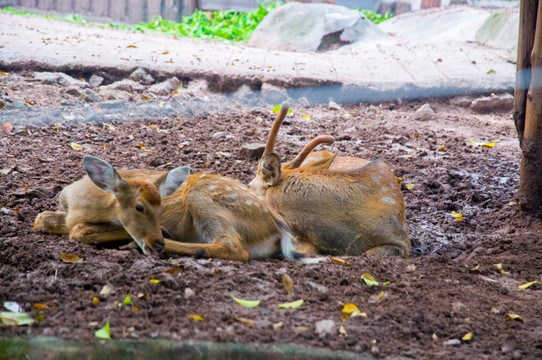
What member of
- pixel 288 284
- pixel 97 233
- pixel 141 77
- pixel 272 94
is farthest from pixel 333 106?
pixel 288 284

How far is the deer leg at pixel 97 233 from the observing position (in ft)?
13.2

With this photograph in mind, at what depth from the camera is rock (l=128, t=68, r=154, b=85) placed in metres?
8.77

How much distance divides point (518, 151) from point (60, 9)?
41.2 ft

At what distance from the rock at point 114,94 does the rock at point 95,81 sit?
0.97 ft

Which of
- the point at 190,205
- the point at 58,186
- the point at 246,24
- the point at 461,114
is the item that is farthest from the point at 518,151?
the point at 246,24

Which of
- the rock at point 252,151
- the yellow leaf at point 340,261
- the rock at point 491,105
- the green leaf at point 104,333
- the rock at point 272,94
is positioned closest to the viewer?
the green leaf at point 104,333

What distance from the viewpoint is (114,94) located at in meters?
8.09

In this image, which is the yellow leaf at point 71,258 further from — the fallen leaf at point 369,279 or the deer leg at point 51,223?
the fallen leaf at point 369,279

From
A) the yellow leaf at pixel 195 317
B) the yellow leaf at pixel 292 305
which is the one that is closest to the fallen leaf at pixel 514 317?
the yellow leaf at pixel 292 305

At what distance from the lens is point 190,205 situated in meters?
4.32

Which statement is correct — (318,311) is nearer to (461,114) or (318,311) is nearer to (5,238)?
(5,238)

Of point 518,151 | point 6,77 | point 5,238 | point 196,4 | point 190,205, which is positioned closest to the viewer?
point 5,238

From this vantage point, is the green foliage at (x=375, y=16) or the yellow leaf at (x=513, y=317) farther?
the green foliage at (x=375, y=16)

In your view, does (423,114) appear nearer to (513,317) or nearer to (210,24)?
(513,317)
